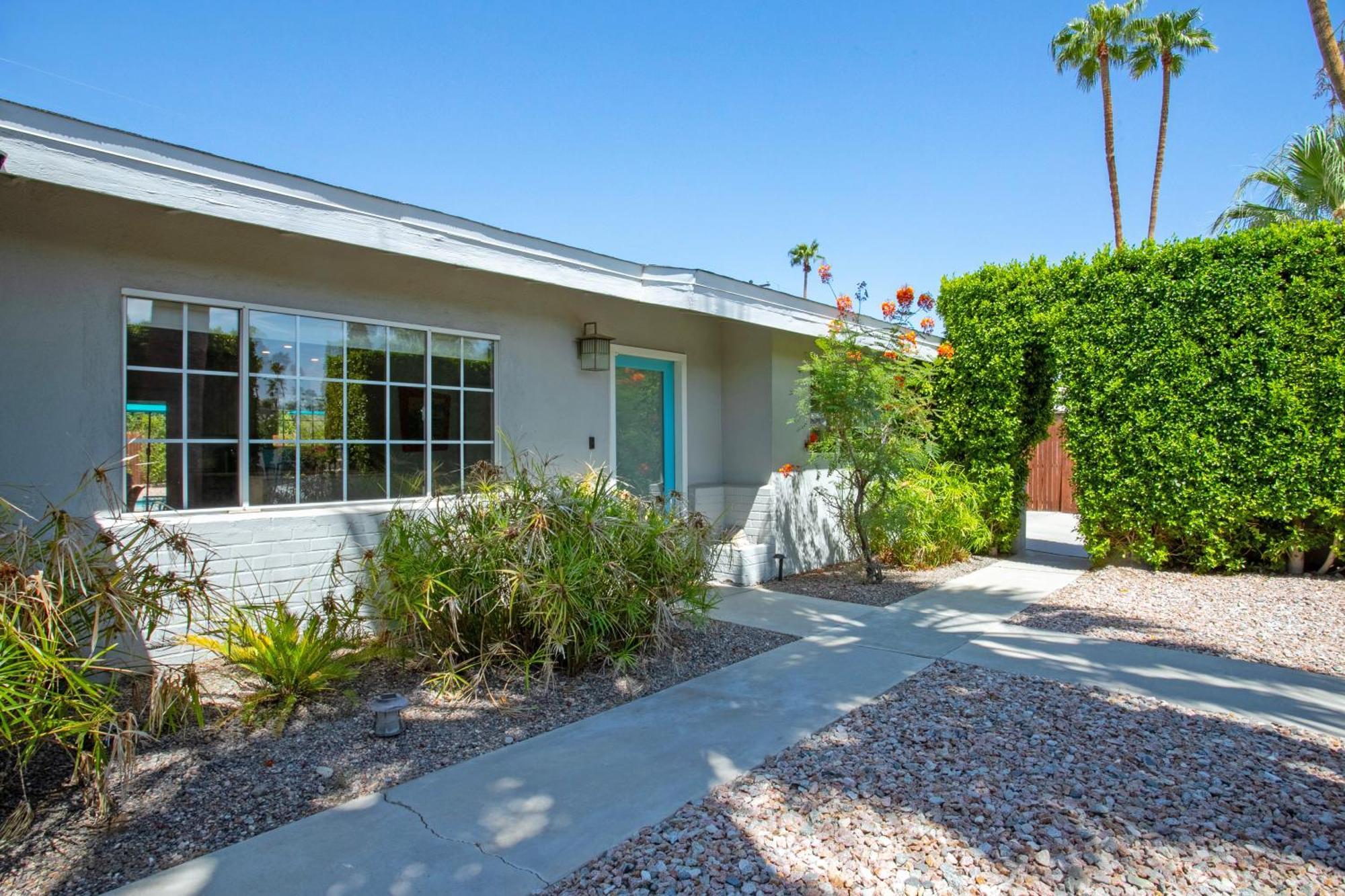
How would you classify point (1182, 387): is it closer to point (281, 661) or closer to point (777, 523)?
point (777, 523)

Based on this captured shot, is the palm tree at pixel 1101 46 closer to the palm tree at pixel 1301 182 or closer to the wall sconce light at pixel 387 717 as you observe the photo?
the palm tree at pixel 1301 182

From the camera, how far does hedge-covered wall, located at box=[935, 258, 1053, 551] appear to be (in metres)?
10.1

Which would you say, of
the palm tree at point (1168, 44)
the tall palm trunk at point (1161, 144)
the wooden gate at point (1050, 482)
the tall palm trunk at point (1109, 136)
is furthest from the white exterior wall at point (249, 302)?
the tall palm trunk at point (1161, 144)

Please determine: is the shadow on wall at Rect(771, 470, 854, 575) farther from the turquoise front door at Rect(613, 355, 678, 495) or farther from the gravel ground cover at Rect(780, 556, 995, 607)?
the turquoise front door at Rect(613, 355, 678, 495)

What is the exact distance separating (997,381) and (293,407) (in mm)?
8699

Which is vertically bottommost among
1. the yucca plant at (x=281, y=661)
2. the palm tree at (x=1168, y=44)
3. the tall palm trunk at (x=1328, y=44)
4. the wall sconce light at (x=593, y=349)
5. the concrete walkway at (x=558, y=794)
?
the concrete walkway at (x=558, y=794)

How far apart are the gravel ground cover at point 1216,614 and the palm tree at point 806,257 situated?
2816 cm

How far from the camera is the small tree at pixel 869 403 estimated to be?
312 inches

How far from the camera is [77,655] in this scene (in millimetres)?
3646

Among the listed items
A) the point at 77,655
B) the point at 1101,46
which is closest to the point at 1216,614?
the point at 77,655

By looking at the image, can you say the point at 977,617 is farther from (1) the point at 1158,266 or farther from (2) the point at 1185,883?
(1) the point at 1158,266

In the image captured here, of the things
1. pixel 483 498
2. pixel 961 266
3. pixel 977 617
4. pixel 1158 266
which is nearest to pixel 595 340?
pixel 483 498

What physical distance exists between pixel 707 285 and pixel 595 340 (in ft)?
4.49

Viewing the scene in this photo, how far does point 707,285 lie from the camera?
8.26 meters
